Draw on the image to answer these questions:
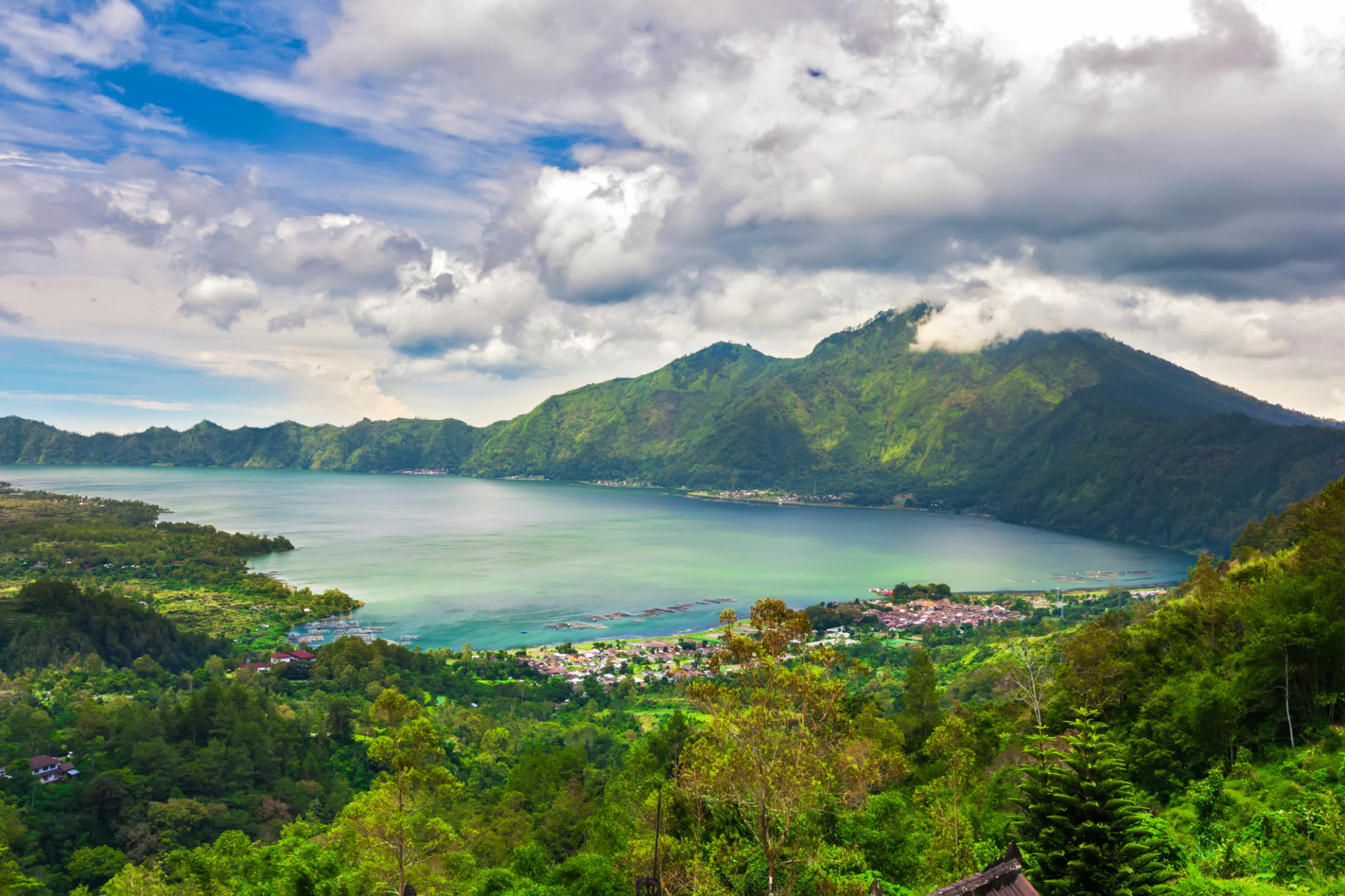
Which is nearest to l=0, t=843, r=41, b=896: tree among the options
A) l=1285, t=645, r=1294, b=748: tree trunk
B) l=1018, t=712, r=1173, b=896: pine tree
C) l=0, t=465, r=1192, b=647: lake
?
l=1018, t=712, r=1173, b=896: pine tree

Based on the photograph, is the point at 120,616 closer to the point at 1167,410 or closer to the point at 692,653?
the point at 692,653

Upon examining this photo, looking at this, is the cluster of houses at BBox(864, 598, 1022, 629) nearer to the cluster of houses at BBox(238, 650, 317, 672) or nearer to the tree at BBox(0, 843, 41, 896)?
the cluster of houses at BBox(238, 650, 317, 672)

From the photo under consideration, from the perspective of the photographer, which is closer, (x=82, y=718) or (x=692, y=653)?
(x=82, y=718)

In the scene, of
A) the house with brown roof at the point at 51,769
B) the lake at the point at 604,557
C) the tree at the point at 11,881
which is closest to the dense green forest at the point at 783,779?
the tree at the point at 11,881

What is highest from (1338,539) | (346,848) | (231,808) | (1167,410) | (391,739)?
(1167,410)

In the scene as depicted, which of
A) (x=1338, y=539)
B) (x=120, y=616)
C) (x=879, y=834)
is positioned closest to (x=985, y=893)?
A: (x=879, y=834)
